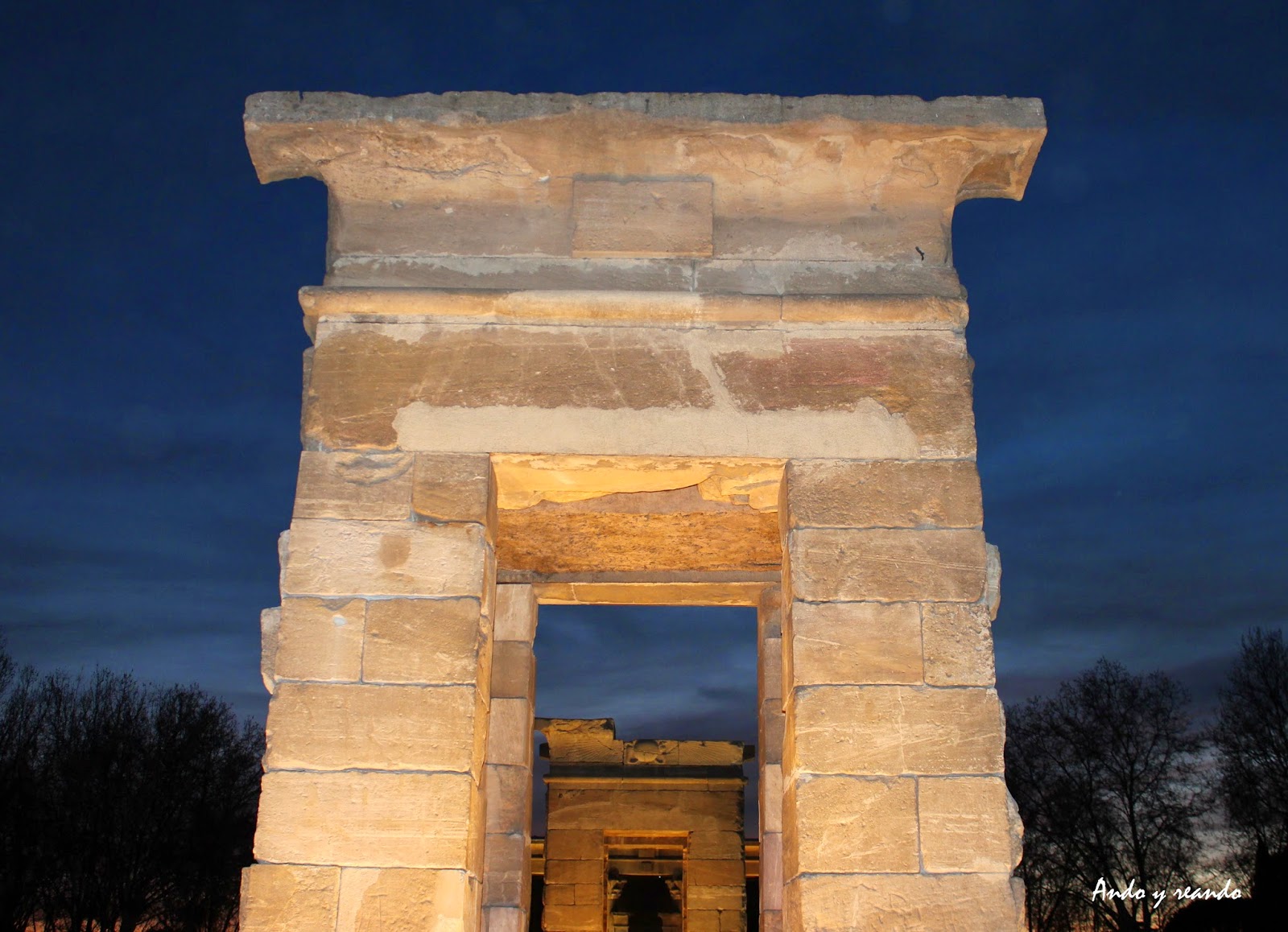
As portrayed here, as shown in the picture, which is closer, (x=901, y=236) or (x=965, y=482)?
(x=965, y=482)

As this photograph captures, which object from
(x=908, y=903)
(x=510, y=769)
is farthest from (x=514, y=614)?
(x=908, y=903)

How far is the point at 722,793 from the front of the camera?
1445 centimetres

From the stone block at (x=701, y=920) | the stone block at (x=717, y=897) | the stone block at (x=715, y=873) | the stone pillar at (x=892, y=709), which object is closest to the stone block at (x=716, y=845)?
the stone block at (x=715, y=873)

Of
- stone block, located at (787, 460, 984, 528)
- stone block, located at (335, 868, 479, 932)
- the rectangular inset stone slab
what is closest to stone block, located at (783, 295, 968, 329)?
the rectangular inset stone slab

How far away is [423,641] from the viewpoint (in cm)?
459

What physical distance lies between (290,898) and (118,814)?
25052 mm

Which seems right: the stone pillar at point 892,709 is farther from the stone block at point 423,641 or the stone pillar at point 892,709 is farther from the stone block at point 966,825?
the stone block at point 423,641

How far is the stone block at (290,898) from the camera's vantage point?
166 inches

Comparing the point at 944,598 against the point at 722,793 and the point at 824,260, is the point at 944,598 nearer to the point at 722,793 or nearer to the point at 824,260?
the point at 824,260

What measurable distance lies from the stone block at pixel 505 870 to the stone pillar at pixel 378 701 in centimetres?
312

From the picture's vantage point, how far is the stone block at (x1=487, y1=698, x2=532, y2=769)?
7.98 meters

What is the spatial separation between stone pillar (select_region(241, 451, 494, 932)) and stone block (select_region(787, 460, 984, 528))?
4.75 feet

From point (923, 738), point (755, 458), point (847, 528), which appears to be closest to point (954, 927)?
point (923, 738)

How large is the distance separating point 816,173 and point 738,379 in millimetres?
1159
